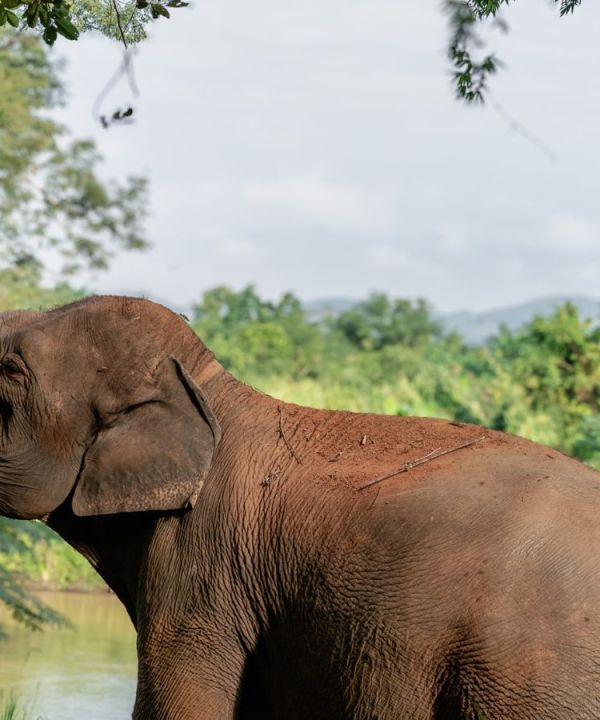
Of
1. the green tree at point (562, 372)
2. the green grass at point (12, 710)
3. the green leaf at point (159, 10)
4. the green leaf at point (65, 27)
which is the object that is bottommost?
the green grass at point (12, 710)

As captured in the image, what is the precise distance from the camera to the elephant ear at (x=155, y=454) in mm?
5449

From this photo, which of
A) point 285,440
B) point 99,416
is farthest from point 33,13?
point 285,440

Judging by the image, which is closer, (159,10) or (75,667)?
(159,10)

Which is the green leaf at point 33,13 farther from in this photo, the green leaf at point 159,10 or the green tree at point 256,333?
the green tree at point 256,333

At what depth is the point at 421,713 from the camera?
4.81 meters

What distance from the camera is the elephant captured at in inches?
182

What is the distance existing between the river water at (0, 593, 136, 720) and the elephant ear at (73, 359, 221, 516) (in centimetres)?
438

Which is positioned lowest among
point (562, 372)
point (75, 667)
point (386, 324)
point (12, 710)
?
point (12, 710)

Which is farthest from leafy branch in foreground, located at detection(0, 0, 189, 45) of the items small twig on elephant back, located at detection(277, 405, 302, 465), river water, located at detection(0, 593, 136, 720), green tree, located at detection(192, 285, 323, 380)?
green tree, located at detection(192, 285, 323, 380)

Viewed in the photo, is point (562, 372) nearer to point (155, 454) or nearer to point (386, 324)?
point (155, 454)

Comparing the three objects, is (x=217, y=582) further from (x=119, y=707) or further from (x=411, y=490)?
(x=119, y=707)

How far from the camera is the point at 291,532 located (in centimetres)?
527

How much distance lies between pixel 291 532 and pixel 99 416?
91 cm

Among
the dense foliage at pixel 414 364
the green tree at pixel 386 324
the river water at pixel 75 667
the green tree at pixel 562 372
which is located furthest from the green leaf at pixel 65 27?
the green tree at pixel 386 324
